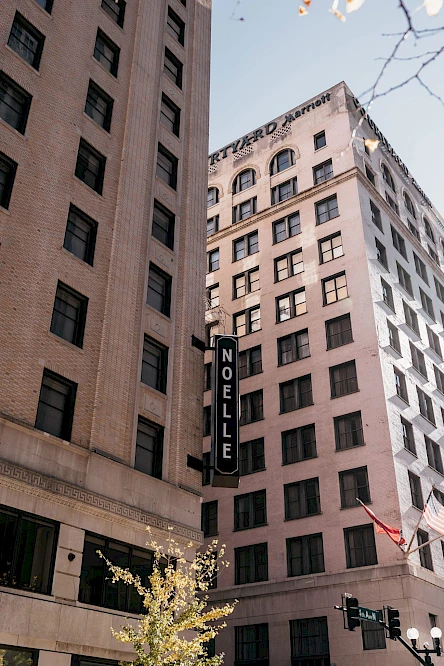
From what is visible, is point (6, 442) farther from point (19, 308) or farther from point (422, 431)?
point (422, 431)

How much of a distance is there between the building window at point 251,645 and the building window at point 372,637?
6.81 meters

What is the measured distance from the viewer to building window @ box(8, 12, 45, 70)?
27203mm

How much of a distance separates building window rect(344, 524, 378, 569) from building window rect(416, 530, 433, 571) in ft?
10.5

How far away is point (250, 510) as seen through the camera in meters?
45.4

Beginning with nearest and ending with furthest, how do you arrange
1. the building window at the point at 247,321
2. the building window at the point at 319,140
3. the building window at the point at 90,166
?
the building window at the point at 90,166, the building window at the point at 247,321, the building window at the point at 319,140

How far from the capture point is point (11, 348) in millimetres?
21734

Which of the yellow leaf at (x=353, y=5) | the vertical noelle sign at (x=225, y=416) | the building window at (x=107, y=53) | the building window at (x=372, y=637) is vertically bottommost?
the building window at (x=372, y=637)

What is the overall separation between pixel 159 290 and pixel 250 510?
2129cm

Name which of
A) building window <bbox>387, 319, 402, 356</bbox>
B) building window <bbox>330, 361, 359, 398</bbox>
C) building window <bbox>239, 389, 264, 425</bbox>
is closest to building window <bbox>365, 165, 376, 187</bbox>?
building window <bbox>387, 319, 402, 356</bbox>

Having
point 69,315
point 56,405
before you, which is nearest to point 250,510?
point 69,315

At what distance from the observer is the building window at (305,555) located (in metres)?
40.4

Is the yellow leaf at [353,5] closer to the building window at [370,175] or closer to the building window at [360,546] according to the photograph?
the building window at [360,546]

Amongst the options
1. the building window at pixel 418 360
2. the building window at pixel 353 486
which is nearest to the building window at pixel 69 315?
the building window at pixel 353 486

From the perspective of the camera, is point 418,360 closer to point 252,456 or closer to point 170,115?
point 252,456
